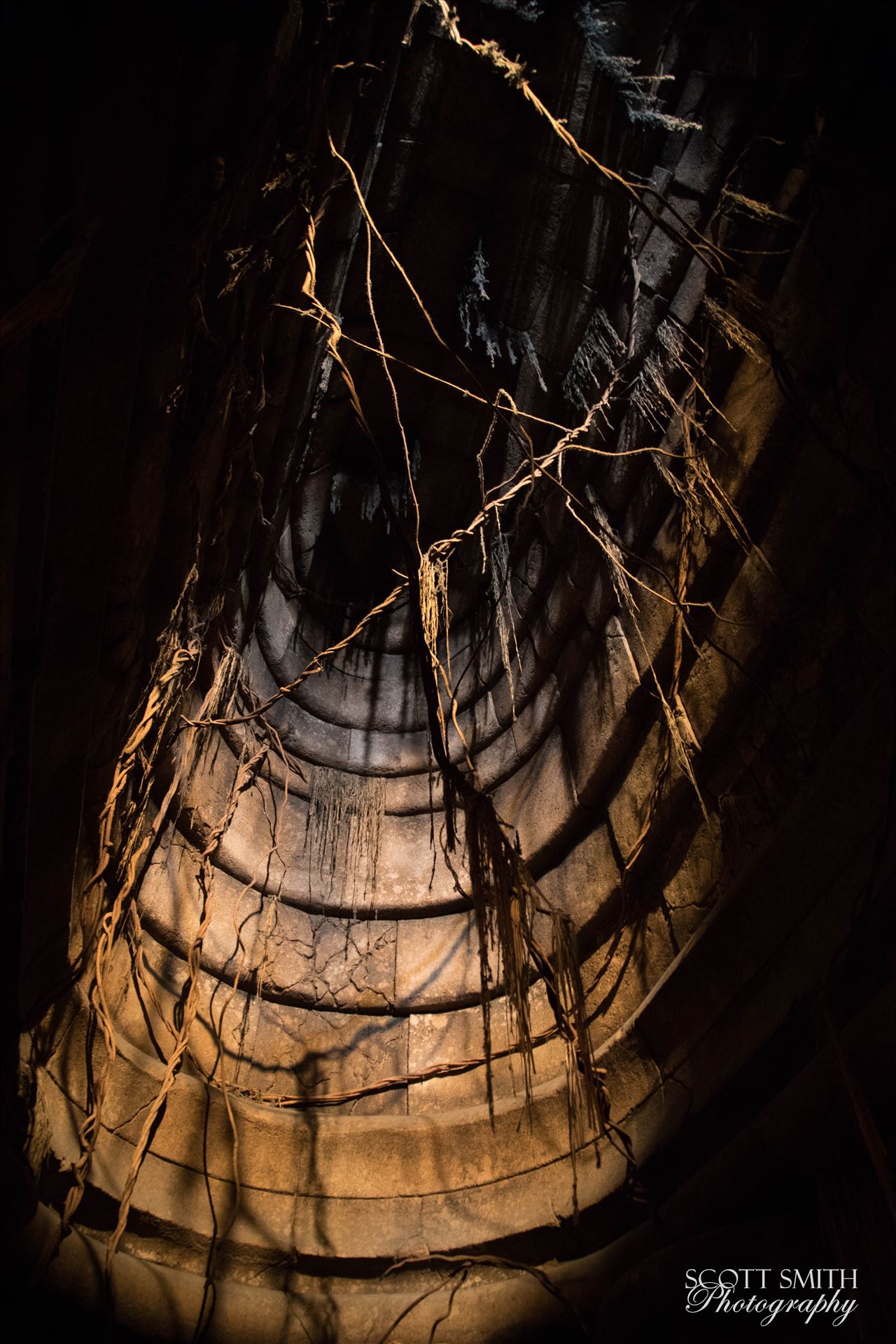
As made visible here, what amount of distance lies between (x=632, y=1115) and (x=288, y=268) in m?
2.56

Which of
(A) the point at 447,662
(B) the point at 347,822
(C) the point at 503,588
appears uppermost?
(A) the point at 447,662

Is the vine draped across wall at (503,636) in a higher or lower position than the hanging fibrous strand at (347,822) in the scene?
higher

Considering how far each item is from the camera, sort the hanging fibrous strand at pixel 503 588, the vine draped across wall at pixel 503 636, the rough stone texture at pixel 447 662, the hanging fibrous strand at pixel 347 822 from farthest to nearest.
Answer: the hanging fibrous strand at pixel 503 588, the hanging fibrous strand at pixel 347 822, the vine draped across wall at pixel 503 636, the rough stone texture at pixel 447 662

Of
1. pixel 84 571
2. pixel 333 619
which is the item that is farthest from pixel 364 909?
pixel 84 571

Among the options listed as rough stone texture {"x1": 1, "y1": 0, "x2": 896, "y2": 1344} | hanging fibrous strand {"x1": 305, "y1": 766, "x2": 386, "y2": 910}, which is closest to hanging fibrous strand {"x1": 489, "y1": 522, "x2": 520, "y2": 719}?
rough stone texture {"x1": 1, "y1": 0, "x2": 896, "y2": 1344}

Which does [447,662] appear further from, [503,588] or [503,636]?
[503,588]

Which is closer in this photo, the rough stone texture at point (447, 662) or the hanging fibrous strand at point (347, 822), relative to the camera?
the rough stone texture at point (447, 662)

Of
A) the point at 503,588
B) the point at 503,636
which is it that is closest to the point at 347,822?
the point at 503,636

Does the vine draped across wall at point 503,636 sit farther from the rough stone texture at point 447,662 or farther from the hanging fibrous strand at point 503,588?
the hanging fibrous strand at point 503,588

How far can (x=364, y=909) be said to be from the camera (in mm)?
3057

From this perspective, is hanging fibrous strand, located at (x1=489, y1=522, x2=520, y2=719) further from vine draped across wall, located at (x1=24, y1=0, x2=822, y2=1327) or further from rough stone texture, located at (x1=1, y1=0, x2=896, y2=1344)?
vine draped across wall, located at (x1=24, y1=0, x2=822, y2=1327)

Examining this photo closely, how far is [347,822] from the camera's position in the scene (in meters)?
3.26

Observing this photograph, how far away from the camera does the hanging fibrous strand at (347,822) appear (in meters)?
3.13

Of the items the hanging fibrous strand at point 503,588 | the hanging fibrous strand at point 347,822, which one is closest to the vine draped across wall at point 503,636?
the hanging fibrous strand at point 347,822
